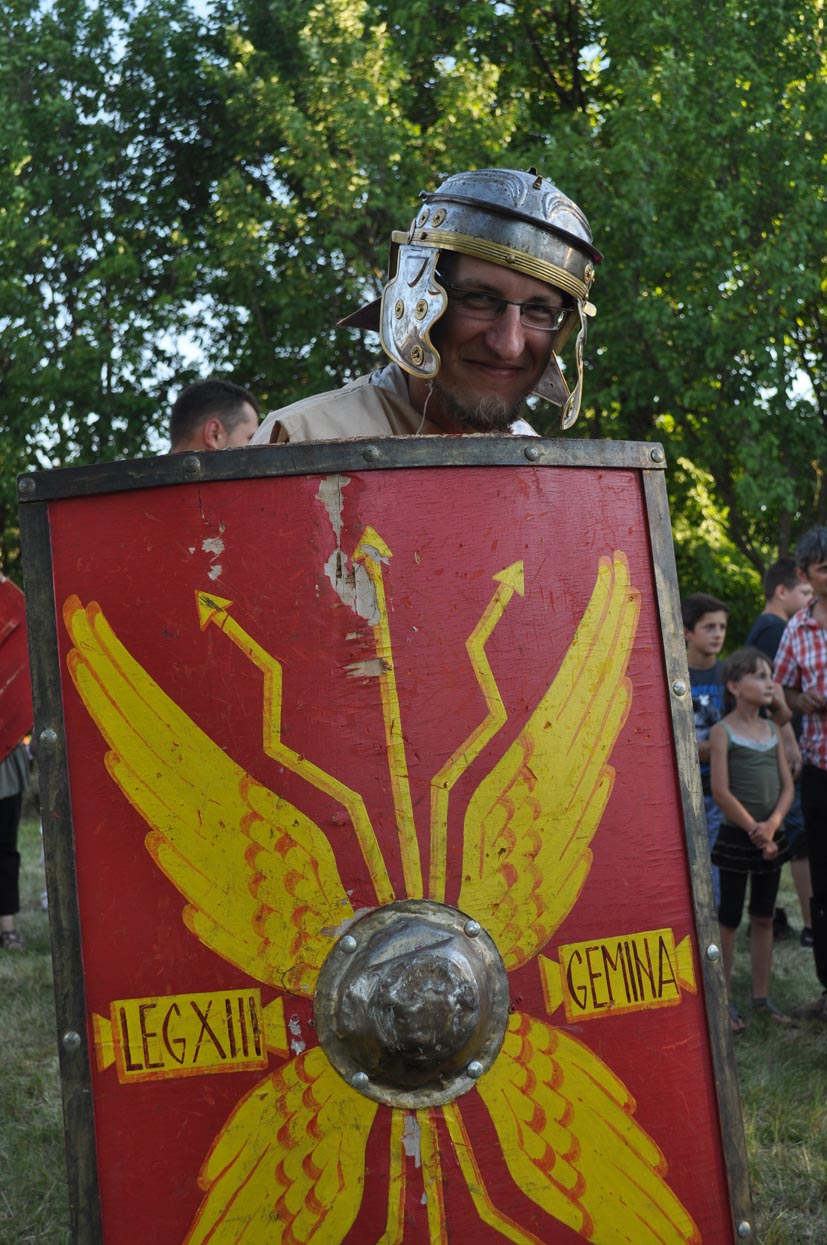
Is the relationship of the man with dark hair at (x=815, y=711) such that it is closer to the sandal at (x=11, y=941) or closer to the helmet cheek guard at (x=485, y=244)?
the helmet cheek guard at (x=485, y=244)

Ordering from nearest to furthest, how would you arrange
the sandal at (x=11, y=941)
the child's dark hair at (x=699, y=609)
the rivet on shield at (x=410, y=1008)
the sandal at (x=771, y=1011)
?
the rivet on shield at (x=410, y=1008)
the sandal at (x=771, y=1011)
the child's dark hair at (x=699, y=609)
the sandal at (x=11, y=941)

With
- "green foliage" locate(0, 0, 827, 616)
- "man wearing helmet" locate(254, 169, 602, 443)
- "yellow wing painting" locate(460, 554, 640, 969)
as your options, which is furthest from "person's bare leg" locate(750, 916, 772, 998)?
"green foliage" locate(0, 0, 827, 616)

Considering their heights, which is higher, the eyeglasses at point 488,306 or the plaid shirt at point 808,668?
the eyeglasses at point 488,306

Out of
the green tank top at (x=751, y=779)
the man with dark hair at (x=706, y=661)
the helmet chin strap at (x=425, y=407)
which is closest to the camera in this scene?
the helmet chin strap at (x=425, y=407)

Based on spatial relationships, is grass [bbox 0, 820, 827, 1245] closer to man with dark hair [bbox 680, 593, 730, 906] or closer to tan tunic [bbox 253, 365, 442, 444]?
man with dark hair [bbox 680, 593, 730, 906]

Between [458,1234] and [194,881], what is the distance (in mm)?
486

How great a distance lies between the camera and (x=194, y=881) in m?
1.47

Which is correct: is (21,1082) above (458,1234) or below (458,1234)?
below

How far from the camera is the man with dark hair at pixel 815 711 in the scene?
406 centimetres

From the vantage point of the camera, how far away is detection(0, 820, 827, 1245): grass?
8.76ft

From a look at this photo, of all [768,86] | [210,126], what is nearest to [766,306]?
[768,86]

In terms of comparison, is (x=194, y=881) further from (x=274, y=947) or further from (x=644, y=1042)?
(x=644, y=1042)

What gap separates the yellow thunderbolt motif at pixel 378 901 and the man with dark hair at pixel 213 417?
238 centimetres

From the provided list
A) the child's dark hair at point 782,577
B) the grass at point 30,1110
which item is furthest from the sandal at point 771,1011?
the grass at point 30,1110
